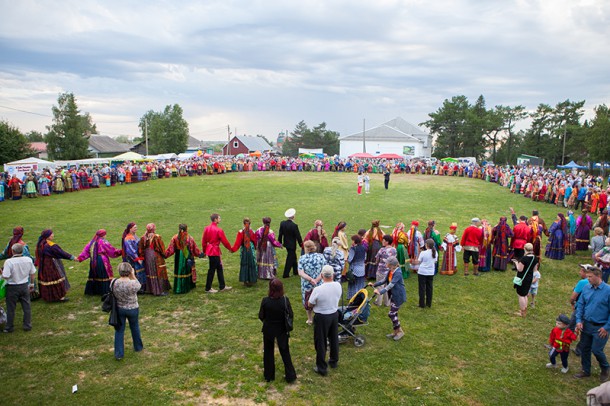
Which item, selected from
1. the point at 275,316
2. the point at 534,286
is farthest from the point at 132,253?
the point at 534,286

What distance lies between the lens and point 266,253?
10.0 m

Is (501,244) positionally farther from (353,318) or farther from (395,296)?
(353,318)

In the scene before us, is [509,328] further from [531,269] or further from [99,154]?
[99,154]

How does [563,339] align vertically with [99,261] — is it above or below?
below

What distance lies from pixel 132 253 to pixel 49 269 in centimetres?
167

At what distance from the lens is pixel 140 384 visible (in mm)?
5680

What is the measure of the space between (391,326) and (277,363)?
2.49 metres

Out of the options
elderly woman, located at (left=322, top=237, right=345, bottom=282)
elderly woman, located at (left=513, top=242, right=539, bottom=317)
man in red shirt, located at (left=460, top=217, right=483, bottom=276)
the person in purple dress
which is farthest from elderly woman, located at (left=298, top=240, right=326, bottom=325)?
the person in purple dress

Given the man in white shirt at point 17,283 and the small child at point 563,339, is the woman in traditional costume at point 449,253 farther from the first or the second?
the man in white shirt at point 17,283

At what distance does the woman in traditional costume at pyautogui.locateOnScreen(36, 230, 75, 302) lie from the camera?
8.27 m

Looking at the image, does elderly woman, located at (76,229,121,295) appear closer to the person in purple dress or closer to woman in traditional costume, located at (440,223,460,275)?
woman in traditional costume, located at (440,223,460,275)

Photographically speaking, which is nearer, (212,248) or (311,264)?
(311,264)

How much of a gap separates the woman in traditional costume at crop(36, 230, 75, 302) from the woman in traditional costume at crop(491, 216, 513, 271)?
1069cm

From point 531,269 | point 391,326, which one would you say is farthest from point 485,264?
point 391,326
